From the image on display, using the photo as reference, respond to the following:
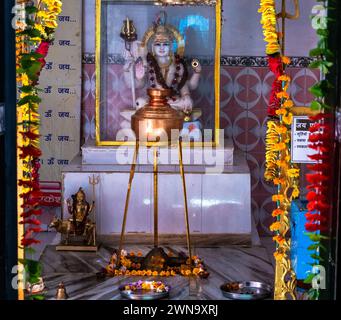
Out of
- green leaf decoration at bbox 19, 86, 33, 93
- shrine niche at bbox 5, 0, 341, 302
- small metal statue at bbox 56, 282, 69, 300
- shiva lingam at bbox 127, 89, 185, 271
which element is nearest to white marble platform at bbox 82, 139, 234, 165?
shrine niche at bbox 5, 0, 341, 302

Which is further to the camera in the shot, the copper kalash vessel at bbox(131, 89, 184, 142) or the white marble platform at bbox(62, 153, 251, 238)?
the copper kalash vessel at bbox(131, 89, 184, 142)

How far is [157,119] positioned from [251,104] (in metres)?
1.21

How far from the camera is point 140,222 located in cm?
720

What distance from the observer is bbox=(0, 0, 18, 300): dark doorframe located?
3850 millimetres

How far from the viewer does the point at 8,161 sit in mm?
3910

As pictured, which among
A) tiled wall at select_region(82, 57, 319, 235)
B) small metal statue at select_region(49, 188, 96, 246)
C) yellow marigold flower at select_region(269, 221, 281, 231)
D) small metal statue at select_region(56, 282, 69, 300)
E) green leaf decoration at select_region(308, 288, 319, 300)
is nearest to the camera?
green leaf decoration at select_region(308, 288, 319, 300)

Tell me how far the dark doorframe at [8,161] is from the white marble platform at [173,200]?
319cm

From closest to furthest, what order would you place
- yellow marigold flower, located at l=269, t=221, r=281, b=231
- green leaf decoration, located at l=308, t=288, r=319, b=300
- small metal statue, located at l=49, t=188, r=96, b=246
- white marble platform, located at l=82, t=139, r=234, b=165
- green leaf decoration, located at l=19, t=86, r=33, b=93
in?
1. green leaf decoration, located at l=308, t=288, r=319, b=300
2. green leaf decoration, located at l=19, t=86, r=33, b=93
3. yellow marigold flower, located at l=269, t=221, r=281, b=231
4. small metal statue, located at l=49, t=188, r=96, b=246
5. white marble platform, located at l=82, t=139, r=234, b=165

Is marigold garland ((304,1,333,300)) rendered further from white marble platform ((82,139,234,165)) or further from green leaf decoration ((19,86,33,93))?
white marble platform ((82,139,234,165))

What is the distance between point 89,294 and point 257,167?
9.79 ft

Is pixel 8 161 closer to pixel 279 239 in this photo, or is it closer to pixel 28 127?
pixel 28 127

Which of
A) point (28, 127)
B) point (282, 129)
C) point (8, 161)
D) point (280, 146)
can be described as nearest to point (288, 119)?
point (282, 129)

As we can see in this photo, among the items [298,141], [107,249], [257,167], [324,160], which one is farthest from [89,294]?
[257,167]

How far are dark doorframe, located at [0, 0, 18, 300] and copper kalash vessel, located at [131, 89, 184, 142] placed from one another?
11.4ft
